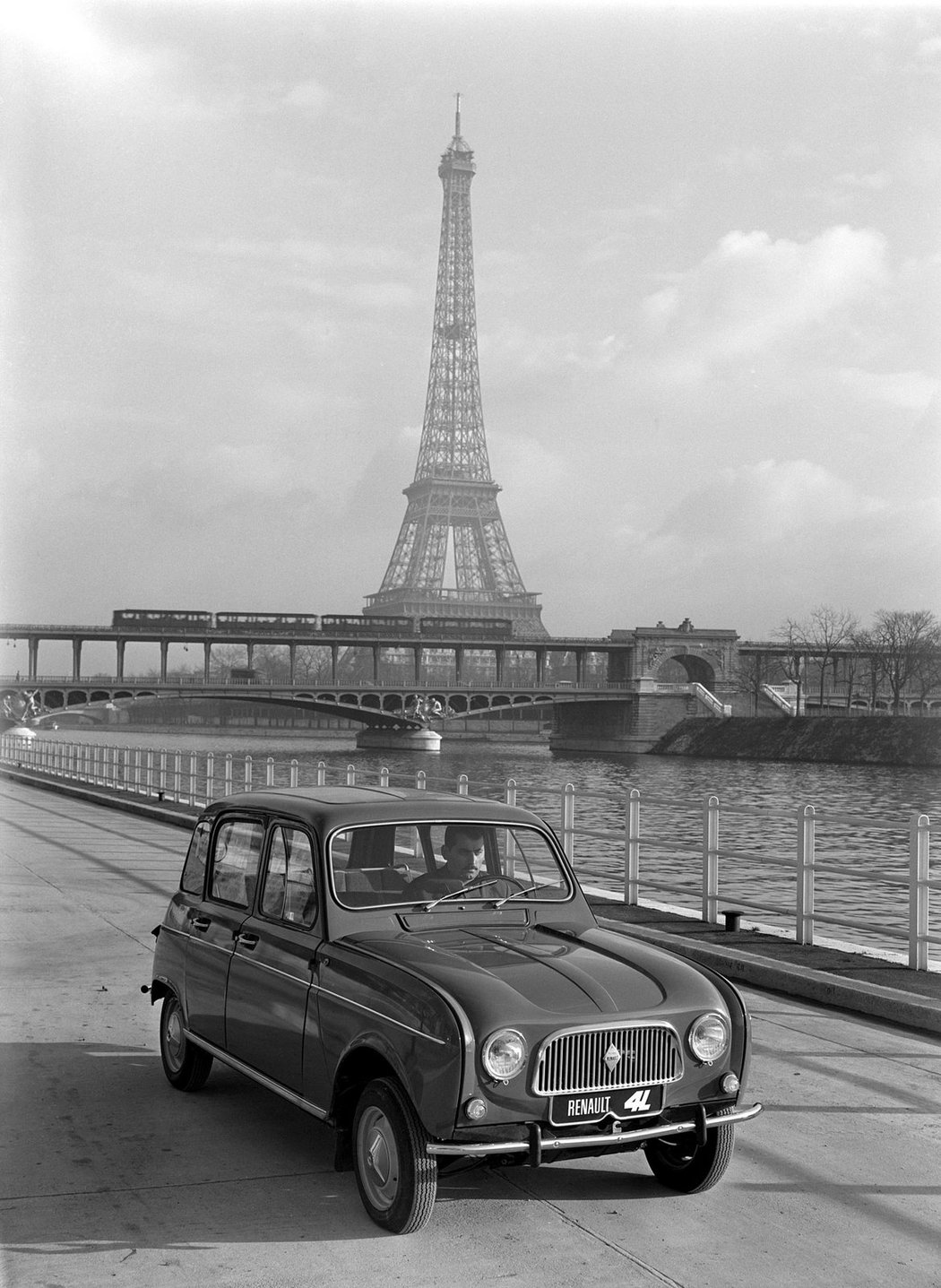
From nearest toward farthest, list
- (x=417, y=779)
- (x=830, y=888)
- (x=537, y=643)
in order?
(x=417, y=779) < (x=830, y=888) < (x=537, y=643)

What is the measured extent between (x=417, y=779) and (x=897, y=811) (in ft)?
94.2

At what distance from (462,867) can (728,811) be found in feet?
74.9

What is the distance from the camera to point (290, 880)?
5.99 meters

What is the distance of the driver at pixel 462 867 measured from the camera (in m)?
5.99

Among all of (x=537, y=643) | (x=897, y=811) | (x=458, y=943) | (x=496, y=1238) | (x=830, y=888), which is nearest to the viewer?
(x=496, y=1238)

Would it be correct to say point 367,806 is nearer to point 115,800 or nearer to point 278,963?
point 278,963

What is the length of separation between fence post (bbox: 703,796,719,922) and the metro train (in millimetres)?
110764

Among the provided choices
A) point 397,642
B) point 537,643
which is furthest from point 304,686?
point 537,643

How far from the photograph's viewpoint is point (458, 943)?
5.48 meters

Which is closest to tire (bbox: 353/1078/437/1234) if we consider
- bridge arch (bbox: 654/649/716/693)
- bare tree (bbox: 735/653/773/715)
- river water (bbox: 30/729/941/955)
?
river water (bbox: 30/729/941/955)

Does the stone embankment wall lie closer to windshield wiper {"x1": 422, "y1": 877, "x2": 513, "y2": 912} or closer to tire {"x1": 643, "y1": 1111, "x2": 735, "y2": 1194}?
windshield wiper {"x1": 422, "y1": 877, "x2": 513, "y2": 912}

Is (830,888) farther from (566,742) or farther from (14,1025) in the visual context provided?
(566,742)

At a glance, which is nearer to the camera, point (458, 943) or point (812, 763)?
point (458, 943)

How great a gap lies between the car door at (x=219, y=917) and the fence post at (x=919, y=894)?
5392 millimetres
